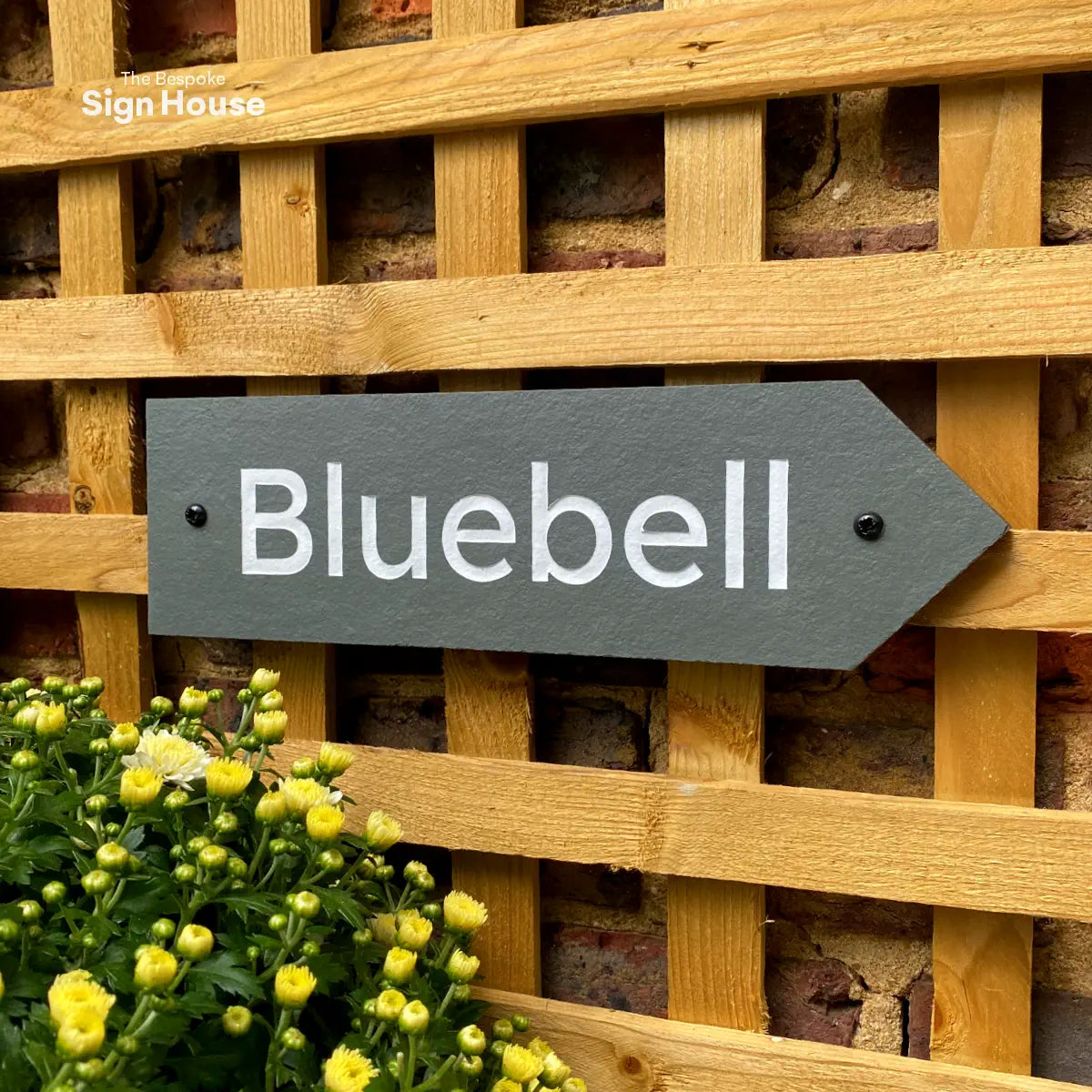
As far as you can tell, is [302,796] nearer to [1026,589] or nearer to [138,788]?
[138,788]

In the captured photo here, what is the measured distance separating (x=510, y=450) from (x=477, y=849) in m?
0.41

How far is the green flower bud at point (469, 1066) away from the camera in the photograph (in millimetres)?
781

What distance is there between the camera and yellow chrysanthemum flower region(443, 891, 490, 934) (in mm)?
893

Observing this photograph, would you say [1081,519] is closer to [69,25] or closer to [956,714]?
[956,714]

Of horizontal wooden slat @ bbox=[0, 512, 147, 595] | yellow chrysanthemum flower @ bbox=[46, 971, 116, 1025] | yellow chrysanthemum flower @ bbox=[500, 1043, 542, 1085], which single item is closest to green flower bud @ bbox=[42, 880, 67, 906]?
yellow chrysanthemum flower @ bbox=[46, 971, 116, 1025]

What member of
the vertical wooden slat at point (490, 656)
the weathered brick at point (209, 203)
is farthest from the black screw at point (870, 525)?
the weathered brick at point (209, 203)

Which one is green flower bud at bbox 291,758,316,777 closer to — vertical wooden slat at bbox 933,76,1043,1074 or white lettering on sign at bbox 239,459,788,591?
white lettering on sign at bbox 239,459,788,591

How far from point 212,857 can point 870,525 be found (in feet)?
1.94

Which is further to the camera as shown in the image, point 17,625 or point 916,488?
point 17,625

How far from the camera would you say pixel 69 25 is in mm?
1170

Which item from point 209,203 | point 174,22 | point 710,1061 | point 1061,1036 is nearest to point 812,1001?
point 710,1061

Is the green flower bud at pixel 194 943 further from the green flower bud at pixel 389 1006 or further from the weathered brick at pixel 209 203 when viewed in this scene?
the weathered brick at pixel 209 203

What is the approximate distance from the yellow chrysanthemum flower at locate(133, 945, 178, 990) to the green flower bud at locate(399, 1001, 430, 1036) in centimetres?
17

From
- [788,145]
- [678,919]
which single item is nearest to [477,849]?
[678,919]
